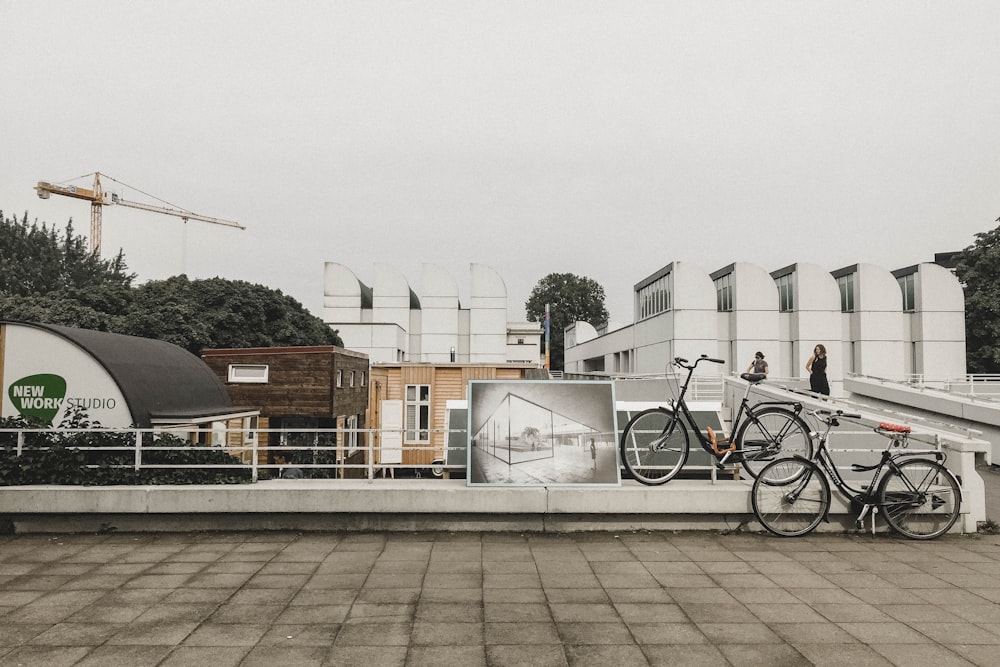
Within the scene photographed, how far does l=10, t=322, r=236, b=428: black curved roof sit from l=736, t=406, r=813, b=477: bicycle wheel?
364 inches

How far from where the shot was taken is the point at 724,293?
3588 centimetres

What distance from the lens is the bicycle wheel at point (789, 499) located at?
798cm

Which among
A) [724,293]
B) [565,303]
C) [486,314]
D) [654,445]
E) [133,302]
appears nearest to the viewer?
[654,445]

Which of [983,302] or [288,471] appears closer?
[288,471]

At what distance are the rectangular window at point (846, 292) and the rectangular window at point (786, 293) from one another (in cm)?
294

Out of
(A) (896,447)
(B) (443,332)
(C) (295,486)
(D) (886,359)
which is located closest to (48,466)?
(C) (295,486)

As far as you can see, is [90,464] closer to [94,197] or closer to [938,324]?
[938,324]

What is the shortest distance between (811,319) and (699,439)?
1138 inches

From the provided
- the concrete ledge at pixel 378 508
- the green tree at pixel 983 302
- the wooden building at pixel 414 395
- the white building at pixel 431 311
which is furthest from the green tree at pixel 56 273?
the green tree at pixel 983 302

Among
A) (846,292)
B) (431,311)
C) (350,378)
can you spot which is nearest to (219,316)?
(431,311)

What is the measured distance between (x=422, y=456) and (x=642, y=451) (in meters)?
18.7

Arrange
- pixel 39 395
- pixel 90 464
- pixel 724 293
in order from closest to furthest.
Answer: pixel 90 464, pixel 39 395, pixel 724 293

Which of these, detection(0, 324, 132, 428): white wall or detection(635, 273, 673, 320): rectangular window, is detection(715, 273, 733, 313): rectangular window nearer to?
detection(635, 273, 673, 320): rectangular window

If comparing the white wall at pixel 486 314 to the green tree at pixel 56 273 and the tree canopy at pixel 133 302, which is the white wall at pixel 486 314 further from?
the green tree at pixel 56 273
